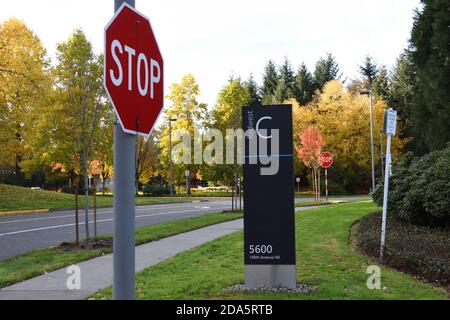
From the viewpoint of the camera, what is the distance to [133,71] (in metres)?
3.15

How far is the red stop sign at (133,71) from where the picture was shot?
9.73 ft

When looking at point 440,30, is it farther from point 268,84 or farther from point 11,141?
point 268,84

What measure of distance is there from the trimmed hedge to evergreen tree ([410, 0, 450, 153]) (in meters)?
9.52

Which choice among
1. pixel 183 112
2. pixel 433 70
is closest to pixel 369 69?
pixel 183 112

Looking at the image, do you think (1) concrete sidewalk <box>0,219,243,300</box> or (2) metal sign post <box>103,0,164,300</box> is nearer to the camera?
(2) metal sign post <box>103,0,164,300</box>

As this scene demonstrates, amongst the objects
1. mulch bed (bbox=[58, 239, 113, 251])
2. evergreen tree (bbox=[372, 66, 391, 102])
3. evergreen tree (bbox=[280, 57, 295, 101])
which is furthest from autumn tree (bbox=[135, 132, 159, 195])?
mulch bed (bbox=[58, 239, 113, 251])

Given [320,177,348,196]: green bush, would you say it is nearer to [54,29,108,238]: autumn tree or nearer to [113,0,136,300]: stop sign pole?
[54,29,108,238]: autumn tree

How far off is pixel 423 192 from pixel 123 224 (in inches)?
387

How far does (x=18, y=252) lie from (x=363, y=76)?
57.9 m


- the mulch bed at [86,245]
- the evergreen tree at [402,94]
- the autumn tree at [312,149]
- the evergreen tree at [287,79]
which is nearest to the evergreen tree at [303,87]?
the evergreen tree at [287,79]

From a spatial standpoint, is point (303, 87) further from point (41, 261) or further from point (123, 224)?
point (123, 224)

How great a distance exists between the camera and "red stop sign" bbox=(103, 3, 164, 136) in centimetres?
296

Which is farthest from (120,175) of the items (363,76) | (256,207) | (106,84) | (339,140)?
(363,76)
